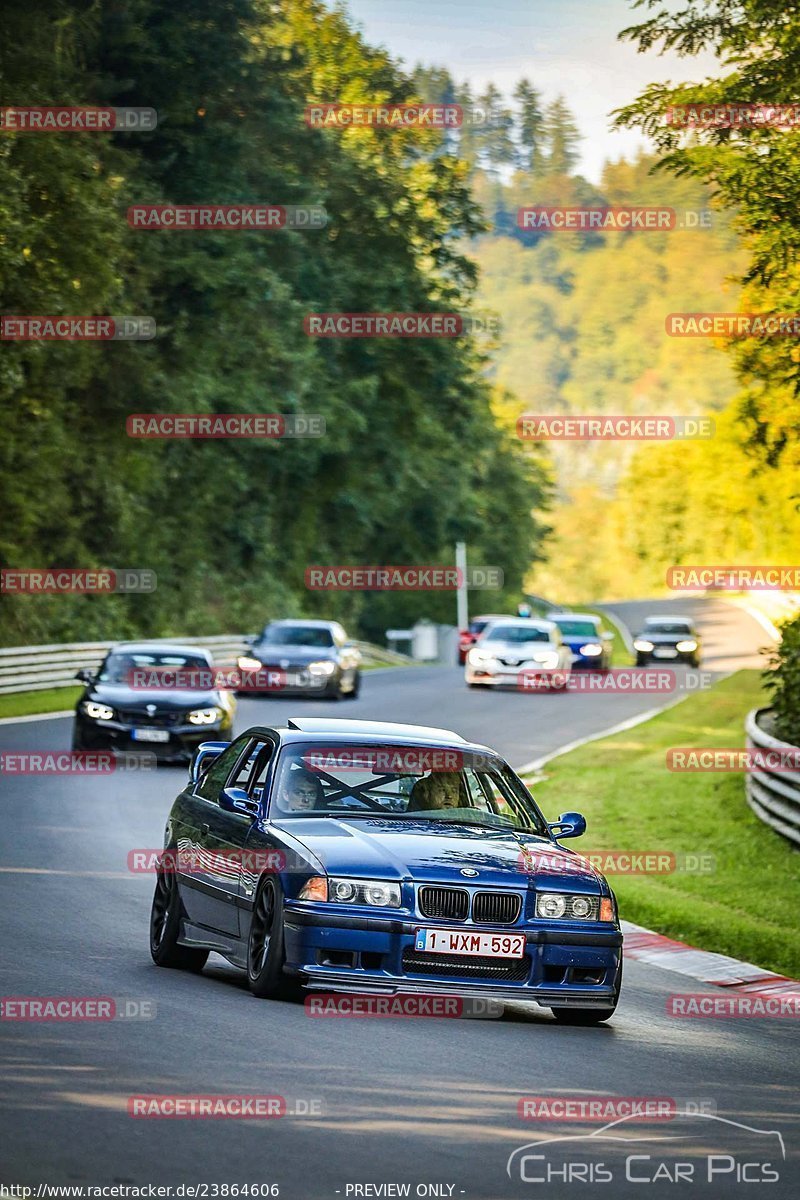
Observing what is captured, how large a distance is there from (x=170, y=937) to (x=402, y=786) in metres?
1.64

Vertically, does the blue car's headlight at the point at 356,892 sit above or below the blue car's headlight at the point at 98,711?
above

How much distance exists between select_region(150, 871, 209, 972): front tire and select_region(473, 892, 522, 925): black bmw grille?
2111 mm

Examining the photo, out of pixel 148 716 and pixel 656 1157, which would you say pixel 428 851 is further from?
pixel 148 716

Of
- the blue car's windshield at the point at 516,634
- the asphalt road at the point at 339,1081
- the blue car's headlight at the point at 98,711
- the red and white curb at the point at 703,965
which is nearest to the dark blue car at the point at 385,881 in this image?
the asphalt road at the point at 339,1081

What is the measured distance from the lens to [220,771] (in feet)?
38.9

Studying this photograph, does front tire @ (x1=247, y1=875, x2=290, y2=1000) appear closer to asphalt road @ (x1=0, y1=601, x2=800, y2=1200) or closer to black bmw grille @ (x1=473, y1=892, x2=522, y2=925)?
asphalt road @ (x1=0, y1=601, x2=800, y2=1200)

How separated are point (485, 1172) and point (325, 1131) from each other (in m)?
0.68

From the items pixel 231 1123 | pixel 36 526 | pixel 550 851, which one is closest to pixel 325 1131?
pixel 231 1123

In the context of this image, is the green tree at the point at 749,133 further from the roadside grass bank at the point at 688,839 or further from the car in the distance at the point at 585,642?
the car in the distance at the point at 585,642

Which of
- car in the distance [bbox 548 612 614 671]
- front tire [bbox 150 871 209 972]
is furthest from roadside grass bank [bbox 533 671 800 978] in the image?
car in the distance [bbox 548 612 614 671]

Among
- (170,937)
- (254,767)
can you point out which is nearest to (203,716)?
(170,937)

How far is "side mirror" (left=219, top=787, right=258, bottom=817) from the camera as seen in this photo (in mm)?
10805

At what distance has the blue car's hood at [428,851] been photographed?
390 inches

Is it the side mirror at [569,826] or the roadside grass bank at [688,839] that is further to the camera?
the roadside grass bank at [688,839]
